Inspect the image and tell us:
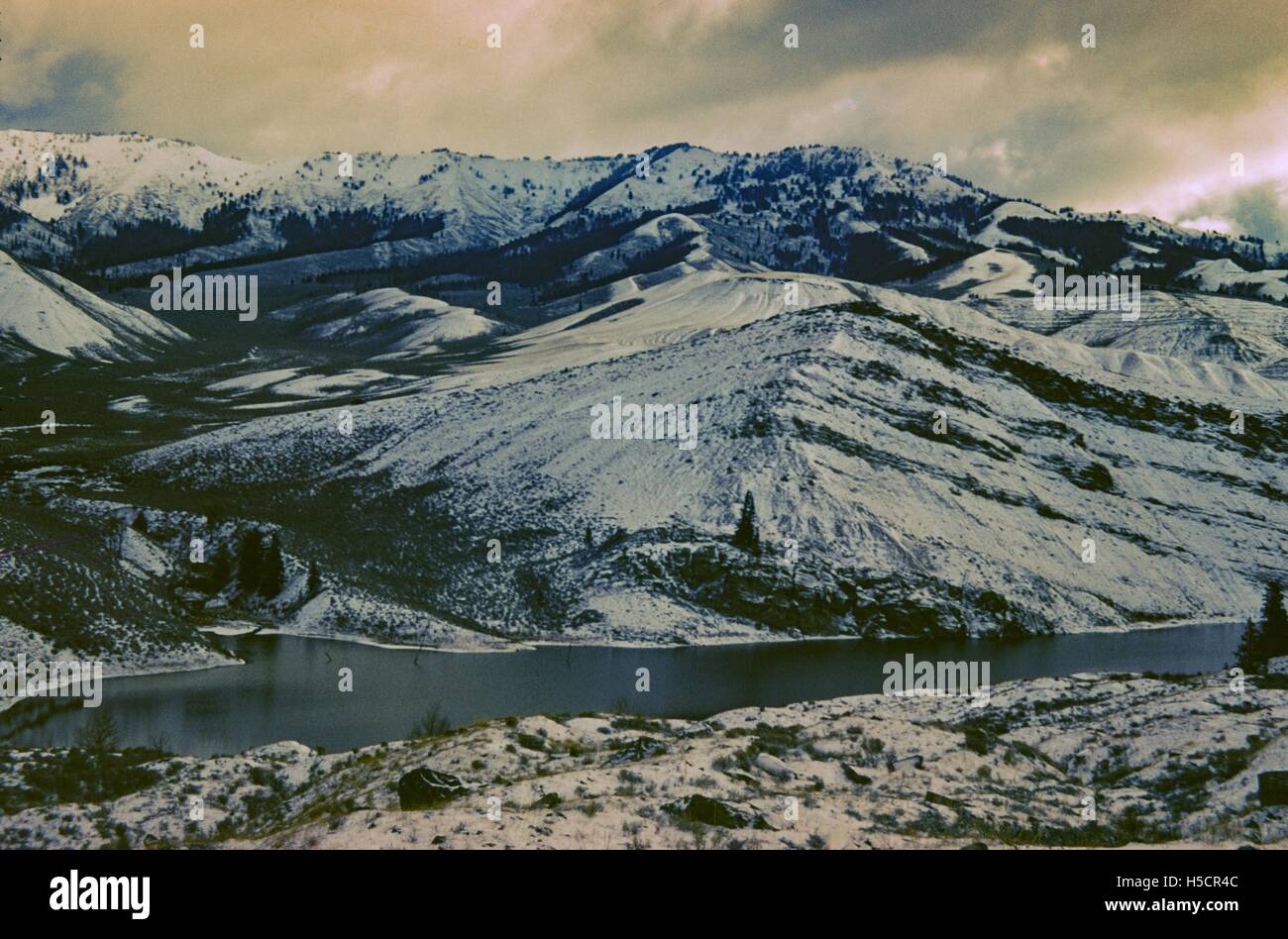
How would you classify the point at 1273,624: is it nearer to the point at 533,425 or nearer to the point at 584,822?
the point at 584,822

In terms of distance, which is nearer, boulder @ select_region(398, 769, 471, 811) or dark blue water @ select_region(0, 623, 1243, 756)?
boulder @ select_region(398, 769, 471, 811)

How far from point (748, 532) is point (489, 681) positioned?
39.5m

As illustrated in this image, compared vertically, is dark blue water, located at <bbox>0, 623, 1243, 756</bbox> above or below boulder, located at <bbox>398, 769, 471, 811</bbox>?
below

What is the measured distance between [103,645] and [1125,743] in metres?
67.7

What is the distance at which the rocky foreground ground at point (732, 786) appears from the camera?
2872cm

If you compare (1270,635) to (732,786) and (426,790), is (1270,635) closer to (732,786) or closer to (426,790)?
(732,786)

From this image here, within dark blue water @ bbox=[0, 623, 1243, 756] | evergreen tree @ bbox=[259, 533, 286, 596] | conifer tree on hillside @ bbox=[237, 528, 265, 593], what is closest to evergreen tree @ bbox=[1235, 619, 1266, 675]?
dark blue water @ bbox=[0, 623, 1243, 756]

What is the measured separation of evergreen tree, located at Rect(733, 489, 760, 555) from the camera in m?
112

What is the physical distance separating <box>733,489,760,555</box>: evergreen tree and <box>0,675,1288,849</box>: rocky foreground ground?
2204 inches

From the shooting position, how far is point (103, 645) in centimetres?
8250

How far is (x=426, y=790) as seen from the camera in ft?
110

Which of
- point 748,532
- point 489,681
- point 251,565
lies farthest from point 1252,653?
point 251,565

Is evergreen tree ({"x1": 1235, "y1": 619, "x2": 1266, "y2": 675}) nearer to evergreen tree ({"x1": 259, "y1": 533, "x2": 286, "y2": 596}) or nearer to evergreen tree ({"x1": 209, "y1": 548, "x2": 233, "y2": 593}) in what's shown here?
evergreen tree ({"x1": 259, "y1": 533, "x2": 286, "y2": 596})
